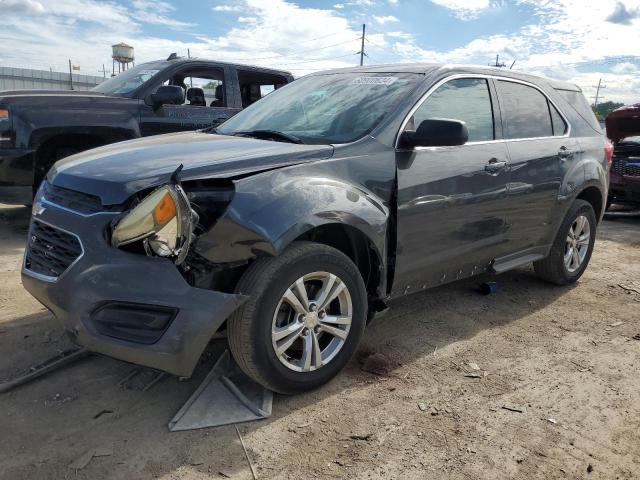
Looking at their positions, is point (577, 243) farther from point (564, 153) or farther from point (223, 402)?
point (223, 402)

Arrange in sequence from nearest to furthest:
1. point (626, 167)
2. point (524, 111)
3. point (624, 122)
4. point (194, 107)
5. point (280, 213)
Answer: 1. point (280, 213)
2. point (524, 111)
3. point (194, 107)
4. point (626, 167)
5. point (624, 122)

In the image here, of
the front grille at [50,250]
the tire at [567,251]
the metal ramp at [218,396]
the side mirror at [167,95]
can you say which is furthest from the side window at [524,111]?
the side mirror at [167,95]

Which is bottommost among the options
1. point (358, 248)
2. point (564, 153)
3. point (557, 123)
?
point (358, 248)

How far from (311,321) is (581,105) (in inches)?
140

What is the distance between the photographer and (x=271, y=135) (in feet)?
11.2

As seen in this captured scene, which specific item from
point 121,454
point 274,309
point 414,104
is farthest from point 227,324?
point 414,104

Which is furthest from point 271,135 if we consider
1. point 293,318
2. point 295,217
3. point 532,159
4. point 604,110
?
point 604,110

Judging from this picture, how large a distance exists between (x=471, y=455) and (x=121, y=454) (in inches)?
61.1

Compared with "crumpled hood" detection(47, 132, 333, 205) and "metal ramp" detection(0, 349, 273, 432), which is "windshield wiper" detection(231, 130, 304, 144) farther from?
"metal ramp" detection(0, 349, 273, 432)

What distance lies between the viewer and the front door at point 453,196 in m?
3.29

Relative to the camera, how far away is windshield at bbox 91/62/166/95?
6574 mm

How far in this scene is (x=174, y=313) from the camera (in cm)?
243

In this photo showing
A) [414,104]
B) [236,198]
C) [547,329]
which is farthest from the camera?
[547,329]

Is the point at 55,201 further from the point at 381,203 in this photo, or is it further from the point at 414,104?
the point at 414,104
